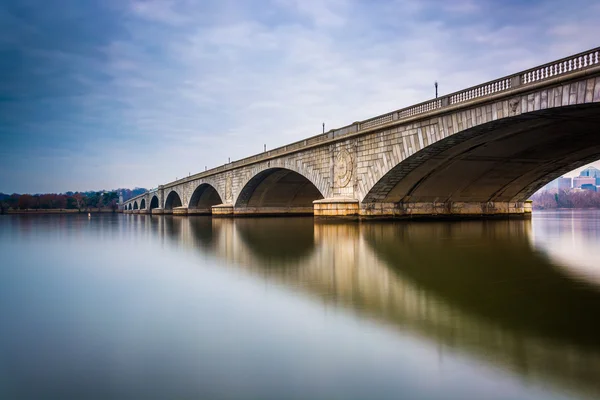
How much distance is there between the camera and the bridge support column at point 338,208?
26.5 m

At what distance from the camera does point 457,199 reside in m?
30.5

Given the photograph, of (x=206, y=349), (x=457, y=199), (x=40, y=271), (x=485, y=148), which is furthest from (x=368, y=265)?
(x=457, y=199)

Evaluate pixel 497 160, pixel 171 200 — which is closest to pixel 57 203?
pixel 171 200

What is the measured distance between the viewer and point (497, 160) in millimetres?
25250

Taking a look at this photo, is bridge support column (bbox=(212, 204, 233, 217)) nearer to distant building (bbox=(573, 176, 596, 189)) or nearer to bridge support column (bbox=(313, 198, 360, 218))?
bridge support column (bbox=(313, 198, 360, 218))

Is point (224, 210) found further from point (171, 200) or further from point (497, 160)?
point (171, 200)

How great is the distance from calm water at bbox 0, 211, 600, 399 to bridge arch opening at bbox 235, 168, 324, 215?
32.0 m

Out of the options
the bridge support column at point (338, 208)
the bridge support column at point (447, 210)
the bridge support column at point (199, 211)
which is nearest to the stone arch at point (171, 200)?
the bridge support column at point (199, 211)

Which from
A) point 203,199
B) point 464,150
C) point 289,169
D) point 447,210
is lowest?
point 447,210

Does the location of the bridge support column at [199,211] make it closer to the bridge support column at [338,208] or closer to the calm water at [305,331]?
the bridge support column at [338,208]

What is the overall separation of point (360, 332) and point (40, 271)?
29.3 ft

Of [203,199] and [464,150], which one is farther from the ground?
[464,150]

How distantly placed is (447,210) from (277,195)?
69.7 feet

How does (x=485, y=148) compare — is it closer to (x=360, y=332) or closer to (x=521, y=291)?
(x=521, y=291)
